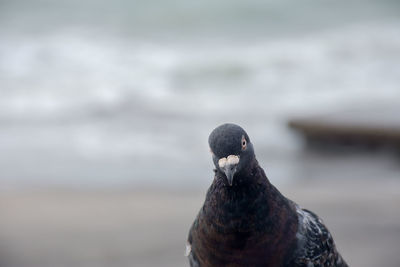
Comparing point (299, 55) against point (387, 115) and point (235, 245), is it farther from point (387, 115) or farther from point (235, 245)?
point (235, 245)

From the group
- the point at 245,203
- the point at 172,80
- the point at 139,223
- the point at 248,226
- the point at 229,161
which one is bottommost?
the point at 248,226

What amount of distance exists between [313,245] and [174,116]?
37.4 feet

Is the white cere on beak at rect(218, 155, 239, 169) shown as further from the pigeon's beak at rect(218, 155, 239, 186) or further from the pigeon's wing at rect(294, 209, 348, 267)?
the pigeon's wing at rect(294, 209, 348, 267)

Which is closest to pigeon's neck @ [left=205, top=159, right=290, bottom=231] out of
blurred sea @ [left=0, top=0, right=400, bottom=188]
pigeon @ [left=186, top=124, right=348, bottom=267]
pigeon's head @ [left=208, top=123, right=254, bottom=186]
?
pigeon @ [left=186, top=124, right=348, bottom=267]

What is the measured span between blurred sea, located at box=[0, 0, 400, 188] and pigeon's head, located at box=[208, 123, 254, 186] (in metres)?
7.25

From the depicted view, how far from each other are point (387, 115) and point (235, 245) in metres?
9.57

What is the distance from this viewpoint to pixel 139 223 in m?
8.80

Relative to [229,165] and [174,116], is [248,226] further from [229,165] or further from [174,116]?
[174,116]

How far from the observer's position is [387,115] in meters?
12.8

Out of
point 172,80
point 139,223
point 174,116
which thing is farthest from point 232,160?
point 172,80

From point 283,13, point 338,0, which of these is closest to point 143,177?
point 283,13

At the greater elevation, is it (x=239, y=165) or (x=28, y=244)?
(x=28, y=244)

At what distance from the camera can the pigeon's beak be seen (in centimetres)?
366

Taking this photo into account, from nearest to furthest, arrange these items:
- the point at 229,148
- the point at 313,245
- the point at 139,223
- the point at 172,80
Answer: the point at 229,148, the point at 313,245, the point at 139,223, the point at 172,80
